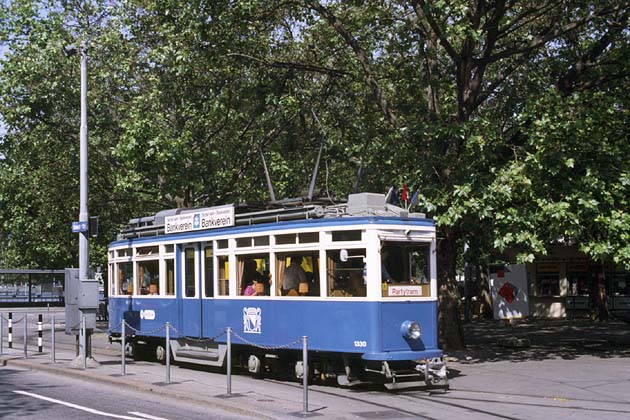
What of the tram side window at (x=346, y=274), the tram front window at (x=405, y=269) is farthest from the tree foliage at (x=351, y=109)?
the tram side window at (x=346, y=274)

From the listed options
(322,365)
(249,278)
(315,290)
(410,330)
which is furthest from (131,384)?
(410,330)

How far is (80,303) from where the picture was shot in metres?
18.7

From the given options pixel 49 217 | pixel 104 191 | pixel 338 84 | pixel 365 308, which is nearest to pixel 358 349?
pixel 365 308

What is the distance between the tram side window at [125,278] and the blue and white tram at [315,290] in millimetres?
2463

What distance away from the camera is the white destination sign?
14.7 m

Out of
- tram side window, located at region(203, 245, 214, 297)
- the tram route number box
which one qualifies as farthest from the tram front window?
the tram route number box

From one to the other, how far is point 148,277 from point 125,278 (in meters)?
1.38

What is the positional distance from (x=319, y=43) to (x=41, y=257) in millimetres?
22647

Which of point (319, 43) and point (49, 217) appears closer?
point (319, 43)

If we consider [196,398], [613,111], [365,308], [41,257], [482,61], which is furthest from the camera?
[41,257]

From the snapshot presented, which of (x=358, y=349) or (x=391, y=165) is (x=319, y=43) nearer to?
(x=391, y=165)

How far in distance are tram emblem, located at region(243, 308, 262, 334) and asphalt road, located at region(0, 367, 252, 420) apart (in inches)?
104

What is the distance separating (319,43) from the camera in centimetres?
2517

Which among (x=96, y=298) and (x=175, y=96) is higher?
(x=175, y=96)
